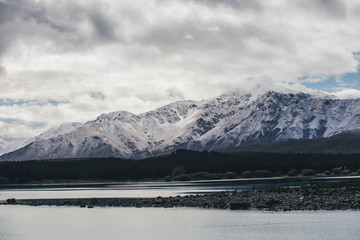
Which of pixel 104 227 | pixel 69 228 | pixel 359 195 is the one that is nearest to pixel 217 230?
pixel 104 227

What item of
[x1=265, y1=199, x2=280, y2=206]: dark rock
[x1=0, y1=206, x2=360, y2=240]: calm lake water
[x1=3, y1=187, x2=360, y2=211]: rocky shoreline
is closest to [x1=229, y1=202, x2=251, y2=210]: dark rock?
[x1=3, y1=187, x2=360, y2=211]: rocky shoreline

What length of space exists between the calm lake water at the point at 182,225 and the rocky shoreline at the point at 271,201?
16.3 ft

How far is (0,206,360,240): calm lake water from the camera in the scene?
66.0 m

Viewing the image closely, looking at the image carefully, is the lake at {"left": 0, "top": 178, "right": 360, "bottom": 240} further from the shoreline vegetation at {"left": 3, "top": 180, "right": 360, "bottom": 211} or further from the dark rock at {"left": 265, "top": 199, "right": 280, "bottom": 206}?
the dark rock at {"left": 265, "top": 199, "right": 280, "bottom": 206}

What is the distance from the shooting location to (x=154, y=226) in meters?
76.9

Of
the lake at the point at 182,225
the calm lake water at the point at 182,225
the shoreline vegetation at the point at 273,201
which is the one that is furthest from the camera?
the shoreline vegetation at the point at 273,201

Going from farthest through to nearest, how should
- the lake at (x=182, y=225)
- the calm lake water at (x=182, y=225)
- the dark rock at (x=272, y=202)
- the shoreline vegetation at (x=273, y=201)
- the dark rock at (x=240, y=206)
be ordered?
the dark rock at (x=240, y=206) → the dark rock at (x=272, y=202) → the shoreline vegetation at (x=273, y=201) → the lake at (x=182, y=225) → the calm lake water at (x=182, y=225)

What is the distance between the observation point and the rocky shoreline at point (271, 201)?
286ft

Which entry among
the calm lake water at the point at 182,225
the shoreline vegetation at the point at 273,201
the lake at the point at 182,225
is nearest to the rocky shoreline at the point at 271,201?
the shoreline vegetation at the point at 273,201

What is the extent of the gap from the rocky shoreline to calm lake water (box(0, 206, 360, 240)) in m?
4.96

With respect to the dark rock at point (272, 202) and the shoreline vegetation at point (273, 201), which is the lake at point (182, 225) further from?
the dark rock at point (272, 202)

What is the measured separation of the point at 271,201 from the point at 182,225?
22.5m

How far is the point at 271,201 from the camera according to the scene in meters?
93.1

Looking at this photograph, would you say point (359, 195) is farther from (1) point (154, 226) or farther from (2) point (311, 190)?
A: (1) point (154, 226)
